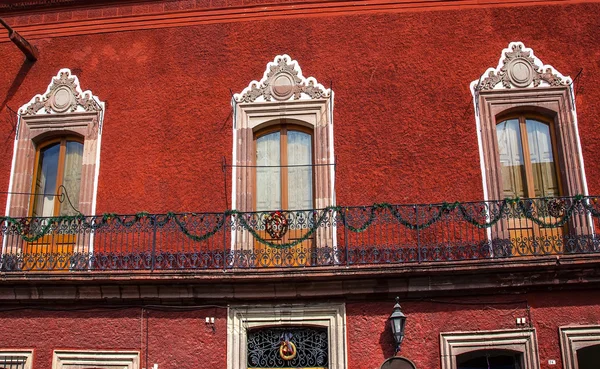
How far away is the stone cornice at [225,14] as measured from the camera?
36.5 feet

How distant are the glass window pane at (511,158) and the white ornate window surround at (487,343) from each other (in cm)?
220

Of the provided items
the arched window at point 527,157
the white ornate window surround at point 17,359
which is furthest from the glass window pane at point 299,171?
the white ornate window surround at point 17,359

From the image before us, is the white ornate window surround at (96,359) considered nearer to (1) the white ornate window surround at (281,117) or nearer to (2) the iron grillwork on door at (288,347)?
(2) the iron grillwork on door at (288,347)

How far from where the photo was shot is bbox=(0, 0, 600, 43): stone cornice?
11125 mm

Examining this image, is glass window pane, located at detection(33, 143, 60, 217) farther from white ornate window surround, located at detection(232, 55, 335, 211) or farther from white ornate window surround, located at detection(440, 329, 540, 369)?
white ornate window surround, located at detection(440, 329, 540, 369)

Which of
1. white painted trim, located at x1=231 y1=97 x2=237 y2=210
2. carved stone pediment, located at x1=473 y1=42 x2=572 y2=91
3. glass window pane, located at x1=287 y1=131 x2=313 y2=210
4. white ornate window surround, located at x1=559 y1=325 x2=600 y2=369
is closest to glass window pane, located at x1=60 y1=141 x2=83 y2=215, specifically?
white painted trim, located at x1=231 y1=97 x2=237 y2=210

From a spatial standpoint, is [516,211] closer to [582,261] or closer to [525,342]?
Answer: [582,261]

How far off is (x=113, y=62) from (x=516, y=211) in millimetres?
7157

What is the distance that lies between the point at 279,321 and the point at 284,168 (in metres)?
2.56

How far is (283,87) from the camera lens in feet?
35.8

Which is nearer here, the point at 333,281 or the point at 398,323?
the point at 398,323

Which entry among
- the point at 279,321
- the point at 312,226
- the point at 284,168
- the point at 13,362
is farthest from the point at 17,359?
the point at 284,168

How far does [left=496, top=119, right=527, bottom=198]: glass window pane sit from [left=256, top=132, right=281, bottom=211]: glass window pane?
3585 mm

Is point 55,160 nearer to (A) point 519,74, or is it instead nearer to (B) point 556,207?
(A) point 519,74
